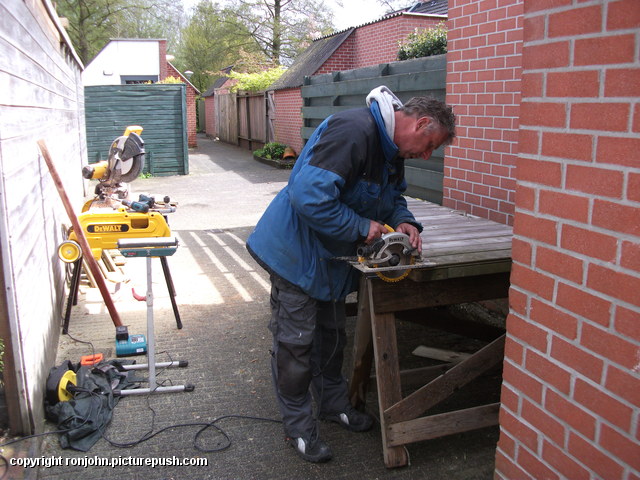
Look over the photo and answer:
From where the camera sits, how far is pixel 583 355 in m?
1.84

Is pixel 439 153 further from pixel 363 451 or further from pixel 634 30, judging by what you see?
pixel 634 30

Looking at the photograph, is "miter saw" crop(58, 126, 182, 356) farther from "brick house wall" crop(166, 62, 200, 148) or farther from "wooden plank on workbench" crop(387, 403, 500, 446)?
"brick house wall" crop(166, 62, 200, 148)

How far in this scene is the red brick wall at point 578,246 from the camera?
1646mm

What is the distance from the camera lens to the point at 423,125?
300 centimetres

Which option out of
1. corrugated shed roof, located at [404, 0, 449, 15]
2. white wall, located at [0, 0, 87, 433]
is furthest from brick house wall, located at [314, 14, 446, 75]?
white wall, located at [0, 0, 87, 433]

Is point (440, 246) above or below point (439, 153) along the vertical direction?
below

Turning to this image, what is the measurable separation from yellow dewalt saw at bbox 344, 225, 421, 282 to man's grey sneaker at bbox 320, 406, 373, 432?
1045 millimetres

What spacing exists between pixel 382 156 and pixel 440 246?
2.56 ft

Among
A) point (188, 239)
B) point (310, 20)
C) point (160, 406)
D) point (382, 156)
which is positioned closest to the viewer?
point (382, 156)

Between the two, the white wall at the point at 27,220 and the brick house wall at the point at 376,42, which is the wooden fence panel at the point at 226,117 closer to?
the brick house wall at the point at 376,42

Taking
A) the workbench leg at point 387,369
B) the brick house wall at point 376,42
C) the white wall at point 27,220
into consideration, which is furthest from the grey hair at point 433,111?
the brick house wall at point 376,42

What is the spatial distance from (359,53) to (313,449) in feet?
57.5

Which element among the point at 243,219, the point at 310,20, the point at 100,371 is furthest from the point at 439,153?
the point at 310,20

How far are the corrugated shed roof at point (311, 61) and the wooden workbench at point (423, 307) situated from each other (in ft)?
50.5
